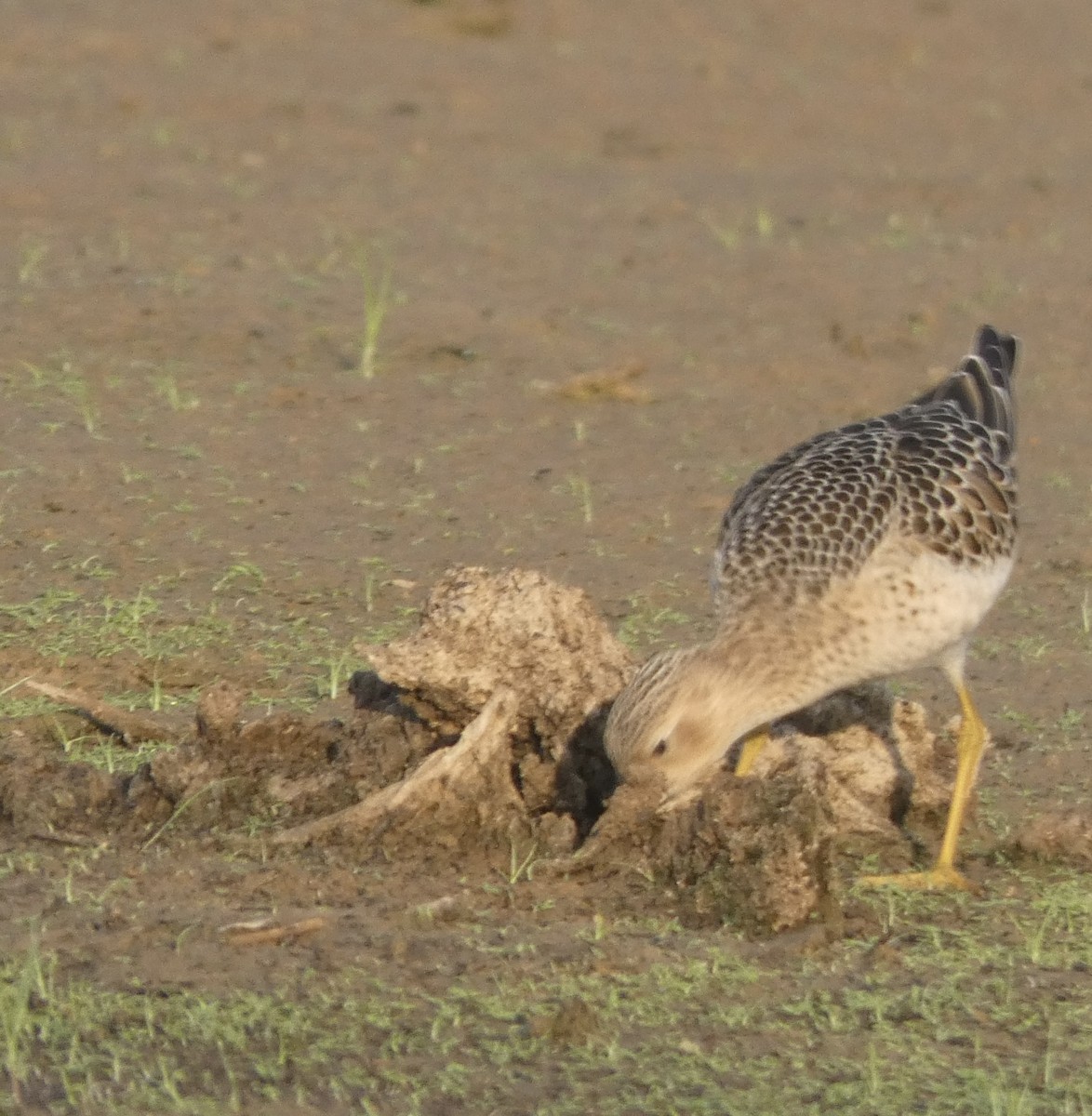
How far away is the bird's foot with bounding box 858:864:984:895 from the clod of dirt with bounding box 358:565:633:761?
78 centimetres

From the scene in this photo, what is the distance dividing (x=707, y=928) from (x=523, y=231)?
699cm

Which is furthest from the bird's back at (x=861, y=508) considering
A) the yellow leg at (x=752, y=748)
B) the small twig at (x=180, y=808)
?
the small twig at (x=180, y=808)

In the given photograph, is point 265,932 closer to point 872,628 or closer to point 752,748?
point 752,748

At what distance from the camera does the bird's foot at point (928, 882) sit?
17.0ft

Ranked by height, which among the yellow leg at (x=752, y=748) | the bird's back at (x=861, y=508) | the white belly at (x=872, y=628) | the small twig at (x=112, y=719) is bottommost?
the small twig at (x=112, y=719)

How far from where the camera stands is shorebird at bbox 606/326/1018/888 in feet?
17.1

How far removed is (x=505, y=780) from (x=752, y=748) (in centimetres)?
72

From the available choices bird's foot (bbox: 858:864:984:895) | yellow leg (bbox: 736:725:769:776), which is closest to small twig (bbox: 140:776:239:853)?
yellow leg (bbox: 736:725:769:776)

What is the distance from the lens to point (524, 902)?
494 centimetres

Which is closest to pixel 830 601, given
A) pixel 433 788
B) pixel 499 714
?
pixel 499 714

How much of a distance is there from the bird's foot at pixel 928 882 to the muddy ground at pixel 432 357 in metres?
0.17

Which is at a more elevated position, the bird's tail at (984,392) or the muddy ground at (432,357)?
the bird's tail at (984,392)

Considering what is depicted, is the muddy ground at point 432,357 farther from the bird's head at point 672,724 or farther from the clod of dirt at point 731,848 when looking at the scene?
the bird's head at point 672,724

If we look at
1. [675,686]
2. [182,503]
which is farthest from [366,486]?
[675,686]
